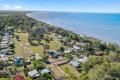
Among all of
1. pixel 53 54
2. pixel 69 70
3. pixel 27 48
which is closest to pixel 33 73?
pixel 69 70

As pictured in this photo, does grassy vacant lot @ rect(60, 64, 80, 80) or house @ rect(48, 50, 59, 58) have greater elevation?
house @ rect(48, 50, 59, 58)

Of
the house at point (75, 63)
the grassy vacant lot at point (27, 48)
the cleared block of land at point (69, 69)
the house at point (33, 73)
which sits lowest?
the cleared block of land at point (69, 69)

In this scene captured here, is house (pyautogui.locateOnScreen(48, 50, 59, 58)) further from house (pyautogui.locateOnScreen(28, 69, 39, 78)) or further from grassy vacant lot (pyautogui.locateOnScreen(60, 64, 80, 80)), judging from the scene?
house (pyautogui.locateOnScreen(28, 69, 39, 78))

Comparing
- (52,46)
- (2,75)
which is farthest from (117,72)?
(52,46)

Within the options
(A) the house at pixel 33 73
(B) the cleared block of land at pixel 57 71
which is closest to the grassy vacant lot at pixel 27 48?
(B) the cleared block of land at pixel 57 71

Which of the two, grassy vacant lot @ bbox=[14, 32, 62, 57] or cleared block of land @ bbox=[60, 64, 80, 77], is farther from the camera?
grassy vacant lot @ bbox=[14, 32, 62, 57]

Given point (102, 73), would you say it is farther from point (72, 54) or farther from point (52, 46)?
point (52, 46)

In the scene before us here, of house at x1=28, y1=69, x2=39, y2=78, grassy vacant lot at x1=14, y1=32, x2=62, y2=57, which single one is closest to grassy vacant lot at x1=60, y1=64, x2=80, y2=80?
house at x1=28, y1=69, x2=39, y2=78

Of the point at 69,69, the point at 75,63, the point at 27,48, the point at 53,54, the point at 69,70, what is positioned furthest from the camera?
the point at 27,48

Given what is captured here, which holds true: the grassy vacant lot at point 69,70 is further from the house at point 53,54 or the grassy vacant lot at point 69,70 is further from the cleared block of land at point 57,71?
the house at point 53,54

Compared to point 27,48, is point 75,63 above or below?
above

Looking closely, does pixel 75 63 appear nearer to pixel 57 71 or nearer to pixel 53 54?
pixel 57 71
